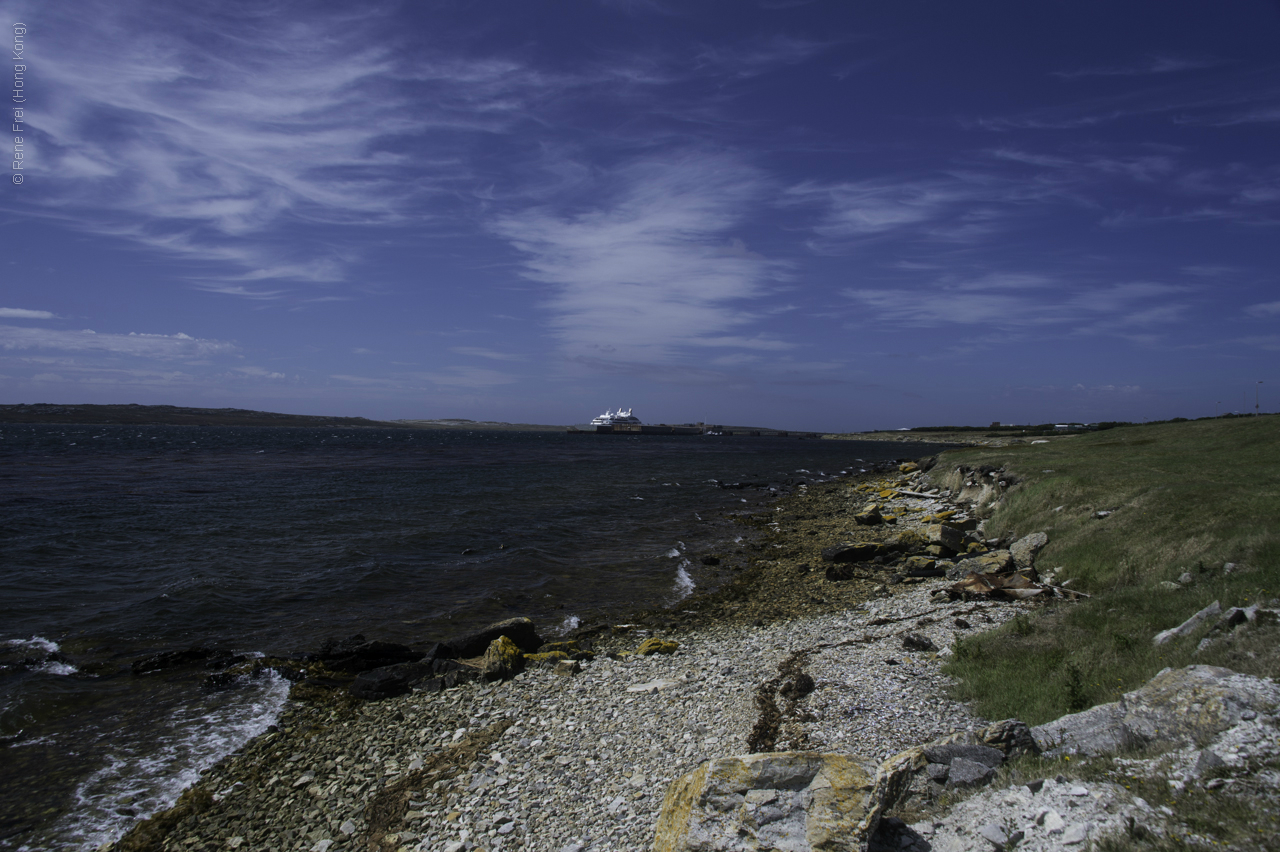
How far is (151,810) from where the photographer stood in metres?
9.62

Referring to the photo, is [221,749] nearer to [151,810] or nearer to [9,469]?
[151,810]

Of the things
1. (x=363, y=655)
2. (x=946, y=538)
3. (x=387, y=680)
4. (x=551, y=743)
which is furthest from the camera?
(x=946, y=538)

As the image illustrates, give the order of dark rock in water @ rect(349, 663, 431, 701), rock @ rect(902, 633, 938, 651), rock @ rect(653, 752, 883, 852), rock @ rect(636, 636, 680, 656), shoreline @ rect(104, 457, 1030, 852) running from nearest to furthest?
1. rock @ rect(653, 752, 883, 852)
2. shoreline @ rect(104, 457, 1030, 852)
3. rock @ rect(902, 633, 938, 651)
4. dark rock in water @ rect(349, 663, 431, 701)
5. rock @ rect(636, 636, 680, 656)

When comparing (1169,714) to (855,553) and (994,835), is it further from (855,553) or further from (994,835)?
(855,553)

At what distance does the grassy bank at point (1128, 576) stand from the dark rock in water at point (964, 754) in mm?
2303

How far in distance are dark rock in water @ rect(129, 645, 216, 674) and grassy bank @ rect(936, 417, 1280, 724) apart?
689 inches

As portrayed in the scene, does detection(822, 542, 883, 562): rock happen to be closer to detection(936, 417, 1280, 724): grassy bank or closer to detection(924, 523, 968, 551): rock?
detection(924, 523, 968, 551): rock

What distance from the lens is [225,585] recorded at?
21.9 meters

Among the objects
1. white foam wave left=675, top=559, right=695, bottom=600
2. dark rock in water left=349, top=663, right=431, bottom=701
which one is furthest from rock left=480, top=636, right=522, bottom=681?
white foam wave left=675, top=559, right=695, bottom=600

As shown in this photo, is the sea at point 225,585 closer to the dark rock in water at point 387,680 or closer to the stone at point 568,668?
the dark rock in water at point 387,680

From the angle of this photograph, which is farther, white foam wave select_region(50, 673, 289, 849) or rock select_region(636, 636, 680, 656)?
rock select_region(636, 636, 680, 656)

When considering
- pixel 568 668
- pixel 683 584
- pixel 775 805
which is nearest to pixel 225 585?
pixel 568 668

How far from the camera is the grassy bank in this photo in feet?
28.0

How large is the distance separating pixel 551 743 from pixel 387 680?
5307 millimetres
